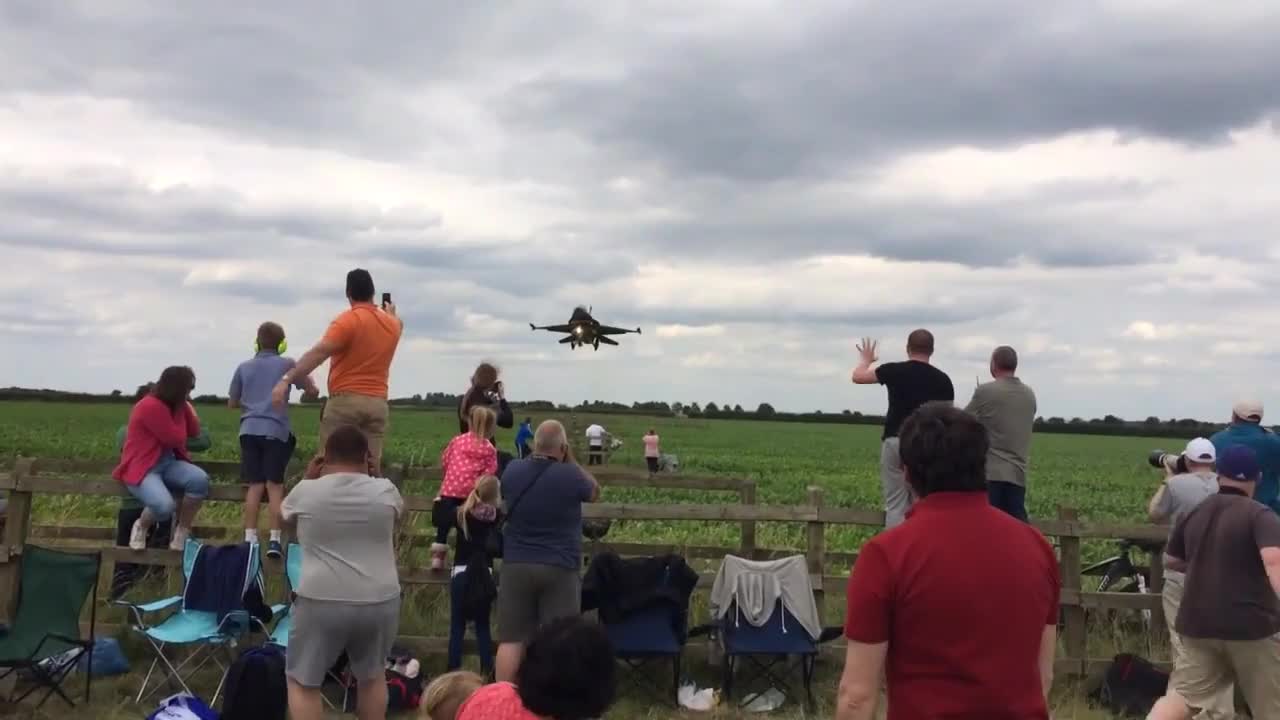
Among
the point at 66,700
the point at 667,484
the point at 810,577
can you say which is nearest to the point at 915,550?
the point at 810,577

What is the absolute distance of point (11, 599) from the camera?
7.35 metres

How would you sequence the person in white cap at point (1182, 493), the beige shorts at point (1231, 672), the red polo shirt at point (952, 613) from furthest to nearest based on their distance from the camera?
the person in white cap at point (1182, 493), the beige shorts at point (1231, 672), the red polo shirt at point (952, 613)

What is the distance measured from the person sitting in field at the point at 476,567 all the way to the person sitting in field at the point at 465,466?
0.30m

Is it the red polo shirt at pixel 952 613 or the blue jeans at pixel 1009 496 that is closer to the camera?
the red polo shirt at pixel 952 613

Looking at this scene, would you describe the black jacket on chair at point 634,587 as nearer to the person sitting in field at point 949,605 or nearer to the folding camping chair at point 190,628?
the folding camping chair at point 190,628

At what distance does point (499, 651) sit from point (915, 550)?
406 centimetres

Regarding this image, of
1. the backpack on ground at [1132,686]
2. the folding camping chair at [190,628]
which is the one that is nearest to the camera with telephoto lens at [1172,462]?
the backpack on ground at [1132,686]

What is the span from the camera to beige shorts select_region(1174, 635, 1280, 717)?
18.3 ft

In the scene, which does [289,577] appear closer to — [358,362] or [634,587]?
[358,362]

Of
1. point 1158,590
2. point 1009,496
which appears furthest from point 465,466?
point 1158,590

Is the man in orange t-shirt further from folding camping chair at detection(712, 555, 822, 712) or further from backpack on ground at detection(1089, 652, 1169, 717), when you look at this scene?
backpack on ground at detection(1089, 652, 1169, 717)

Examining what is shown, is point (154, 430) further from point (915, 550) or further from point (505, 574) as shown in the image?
point (915, 550)

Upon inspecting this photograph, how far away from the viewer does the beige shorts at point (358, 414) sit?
7.29 m

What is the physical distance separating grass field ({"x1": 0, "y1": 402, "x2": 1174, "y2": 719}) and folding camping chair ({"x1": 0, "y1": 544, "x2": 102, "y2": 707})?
1.12ft
